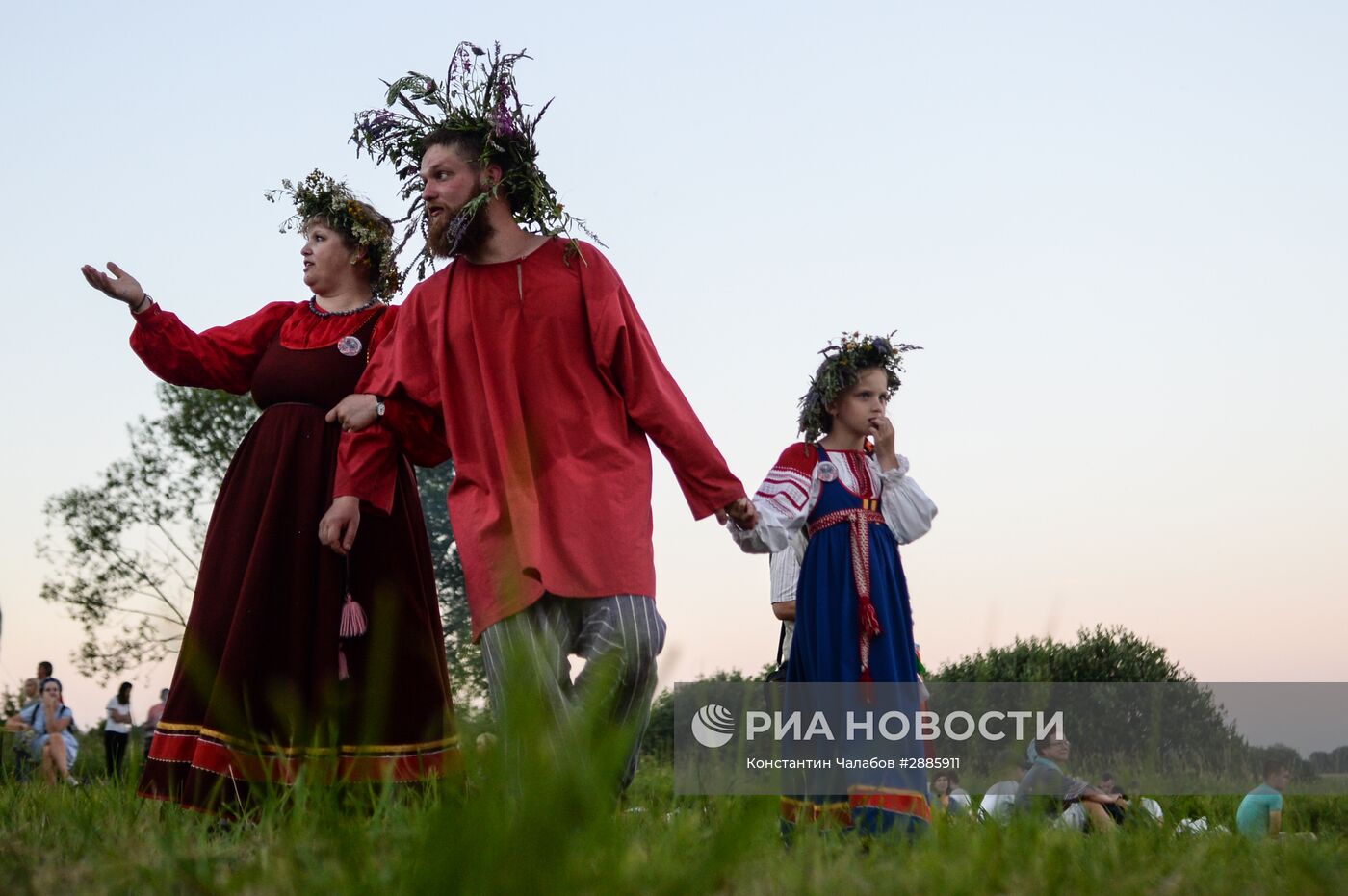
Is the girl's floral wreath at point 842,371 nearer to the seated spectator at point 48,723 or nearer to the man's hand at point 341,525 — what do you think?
the man's hand at point 341,525

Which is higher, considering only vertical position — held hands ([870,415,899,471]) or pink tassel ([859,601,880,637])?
held hands ([870,415,899,471])

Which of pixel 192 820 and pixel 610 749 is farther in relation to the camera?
pixel 192 820

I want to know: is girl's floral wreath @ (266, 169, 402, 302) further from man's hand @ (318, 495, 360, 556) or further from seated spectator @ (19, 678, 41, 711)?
seated spectator @ (19, 678, 41, 711)

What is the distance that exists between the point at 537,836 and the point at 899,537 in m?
4.03

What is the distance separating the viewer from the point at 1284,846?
358 cm

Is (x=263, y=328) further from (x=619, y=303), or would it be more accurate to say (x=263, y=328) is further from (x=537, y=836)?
(x=537, y=836)

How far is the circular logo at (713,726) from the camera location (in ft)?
19.2

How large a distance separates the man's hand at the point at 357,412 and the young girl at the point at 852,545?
1296mm

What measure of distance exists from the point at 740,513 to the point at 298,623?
138 centimetres

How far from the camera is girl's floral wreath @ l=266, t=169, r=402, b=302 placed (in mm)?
5125

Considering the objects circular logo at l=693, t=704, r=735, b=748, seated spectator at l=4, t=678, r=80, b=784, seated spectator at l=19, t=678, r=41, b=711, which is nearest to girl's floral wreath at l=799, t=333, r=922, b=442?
circular logo at l=693, t=704, r=735, b=748

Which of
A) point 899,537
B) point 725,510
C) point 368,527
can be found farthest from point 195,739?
point 899,537

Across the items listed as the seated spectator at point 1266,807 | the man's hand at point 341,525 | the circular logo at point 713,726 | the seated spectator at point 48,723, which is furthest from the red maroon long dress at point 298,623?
the seated spectator at point 48,723

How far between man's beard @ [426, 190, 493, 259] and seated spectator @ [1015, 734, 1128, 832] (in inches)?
88.2
